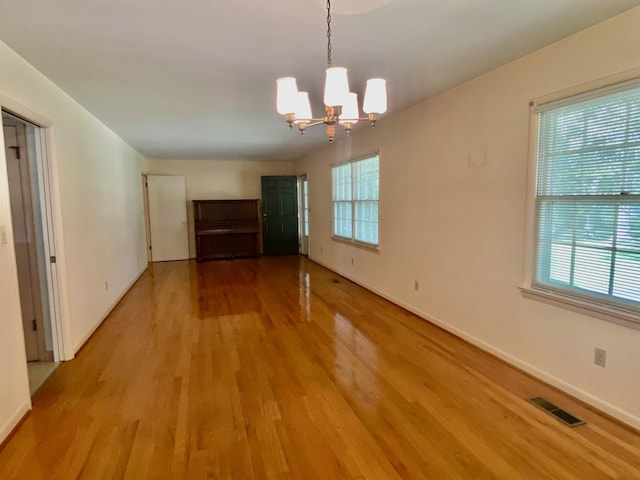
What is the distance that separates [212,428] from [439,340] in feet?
6.89

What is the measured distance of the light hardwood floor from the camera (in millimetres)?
1760

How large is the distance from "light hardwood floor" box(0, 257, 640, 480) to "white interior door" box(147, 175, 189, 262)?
173 inches

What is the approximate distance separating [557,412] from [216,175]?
7.61 metres

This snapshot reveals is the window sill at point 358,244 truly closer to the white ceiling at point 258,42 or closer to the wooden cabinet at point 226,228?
the white ceiling at point 258,42

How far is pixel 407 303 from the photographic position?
13.5 feet

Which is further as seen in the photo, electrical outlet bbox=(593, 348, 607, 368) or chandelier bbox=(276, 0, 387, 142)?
electrical outlet bbox=(593, 348, 607, 368)

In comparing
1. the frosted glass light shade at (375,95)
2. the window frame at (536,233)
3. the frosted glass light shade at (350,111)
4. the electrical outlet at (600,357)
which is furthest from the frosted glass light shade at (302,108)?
the electrical outlet at (600,357)

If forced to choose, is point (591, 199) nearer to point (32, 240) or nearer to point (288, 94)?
point (288, 94)

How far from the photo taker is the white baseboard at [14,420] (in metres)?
1.94

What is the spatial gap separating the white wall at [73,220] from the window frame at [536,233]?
3.33 m

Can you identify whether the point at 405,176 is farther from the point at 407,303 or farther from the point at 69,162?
the point at 69,162

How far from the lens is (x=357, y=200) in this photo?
17.4 feet

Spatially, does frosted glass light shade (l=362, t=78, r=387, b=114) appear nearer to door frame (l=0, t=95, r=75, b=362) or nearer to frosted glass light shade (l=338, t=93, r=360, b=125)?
frosted glass light shade (l=338, t=93, r=360, b=125)

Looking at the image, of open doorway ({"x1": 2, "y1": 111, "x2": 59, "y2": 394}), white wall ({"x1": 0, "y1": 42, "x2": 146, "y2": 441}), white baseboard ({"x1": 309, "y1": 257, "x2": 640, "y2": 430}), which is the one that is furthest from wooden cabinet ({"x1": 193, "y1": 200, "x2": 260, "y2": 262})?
white baseboard ({"x1": 309, "y1": 257, "x2": 640, "y2": 430})
